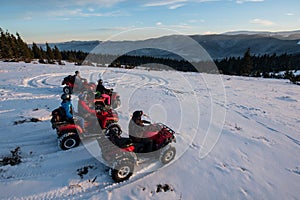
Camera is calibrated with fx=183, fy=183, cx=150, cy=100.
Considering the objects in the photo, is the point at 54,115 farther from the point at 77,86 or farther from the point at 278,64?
the point at 278,64

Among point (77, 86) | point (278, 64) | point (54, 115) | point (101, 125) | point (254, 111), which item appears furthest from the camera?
point (278, 64)

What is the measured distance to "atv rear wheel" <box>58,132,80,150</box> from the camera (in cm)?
545

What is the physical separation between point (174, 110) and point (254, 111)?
442 centimetres

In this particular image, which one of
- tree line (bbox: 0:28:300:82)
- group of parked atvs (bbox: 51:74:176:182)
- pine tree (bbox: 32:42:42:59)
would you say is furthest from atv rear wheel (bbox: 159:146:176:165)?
pine tree (bbox: 32:42:42:59)

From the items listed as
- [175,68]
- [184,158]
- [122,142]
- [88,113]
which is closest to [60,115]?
[88,113]

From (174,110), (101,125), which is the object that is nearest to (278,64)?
(174,110)

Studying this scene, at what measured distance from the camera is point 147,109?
9.32m

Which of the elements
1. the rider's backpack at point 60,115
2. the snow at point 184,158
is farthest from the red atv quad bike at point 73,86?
the rider's backpack at point 60,115

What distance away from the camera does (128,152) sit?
14.8 feet

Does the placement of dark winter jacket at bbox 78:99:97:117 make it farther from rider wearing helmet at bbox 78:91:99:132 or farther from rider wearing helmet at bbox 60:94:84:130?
rider wearing helmet at bbox 60:94:84:130

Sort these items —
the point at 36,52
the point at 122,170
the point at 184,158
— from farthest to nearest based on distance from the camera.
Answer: the point at 36,52
the point at 184,158
the point at 122,170

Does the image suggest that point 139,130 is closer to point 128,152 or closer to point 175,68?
point 128,152

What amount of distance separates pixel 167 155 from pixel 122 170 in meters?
1.35

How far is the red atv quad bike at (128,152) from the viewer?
170 inches
